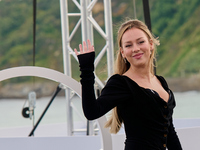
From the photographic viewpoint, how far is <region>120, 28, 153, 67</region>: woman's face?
108 cm

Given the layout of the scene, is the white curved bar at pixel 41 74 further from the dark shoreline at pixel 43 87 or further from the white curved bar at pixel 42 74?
the dark shoreline at pixel 43 87

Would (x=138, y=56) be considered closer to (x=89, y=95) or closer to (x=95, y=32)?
(x=89, y=95)

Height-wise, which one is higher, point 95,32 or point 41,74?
point 95,32

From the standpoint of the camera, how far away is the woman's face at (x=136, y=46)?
108 cm

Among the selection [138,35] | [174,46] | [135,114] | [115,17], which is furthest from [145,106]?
[174,46]

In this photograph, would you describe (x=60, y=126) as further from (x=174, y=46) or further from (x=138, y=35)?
(x=174, y=46)

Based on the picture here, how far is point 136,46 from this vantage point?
107cm

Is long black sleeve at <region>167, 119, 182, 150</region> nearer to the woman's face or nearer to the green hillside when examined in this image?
the woman's face

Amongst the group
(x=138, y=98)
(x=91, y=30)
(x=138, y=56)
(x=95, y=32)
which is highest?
(x=95, y=32)

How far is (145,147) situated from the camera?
41.9 inches

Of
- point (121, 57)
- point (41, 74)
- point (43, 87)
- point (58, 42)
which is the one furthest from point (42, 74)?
point (58, 42)

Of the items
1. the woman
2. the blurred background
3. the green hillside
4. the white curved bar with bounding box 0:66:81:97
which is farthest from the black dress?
the blurred background

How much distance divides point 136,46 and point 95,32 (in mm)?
11584

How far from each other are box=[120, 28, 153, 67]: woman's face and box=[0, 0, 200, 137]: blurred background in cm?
1121
